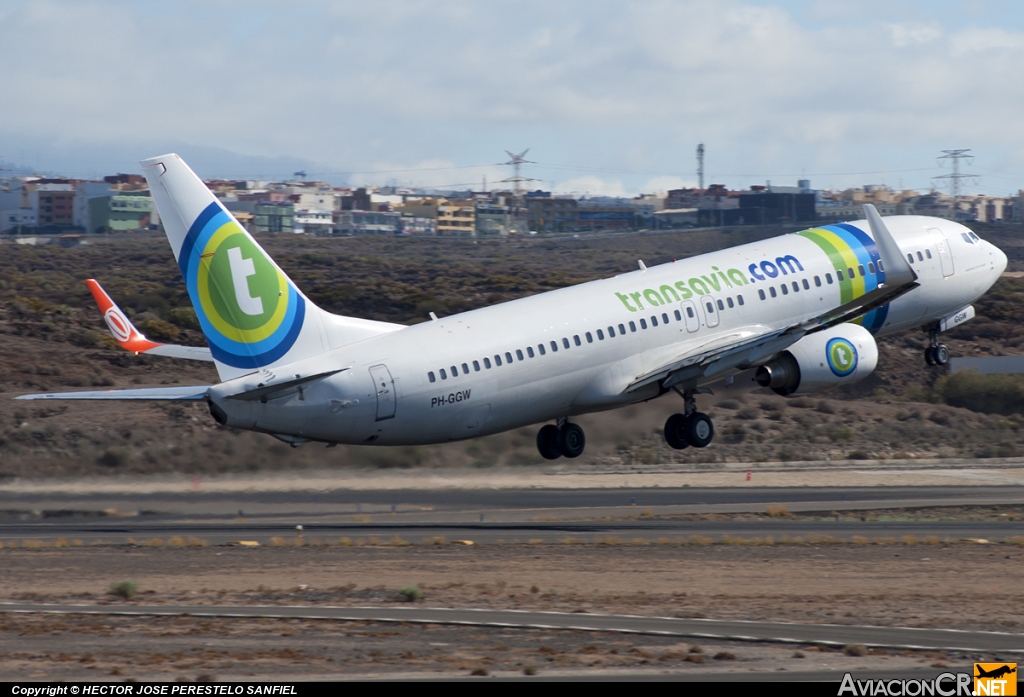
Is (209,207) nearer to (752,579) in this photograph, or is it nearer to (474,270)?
(752,579)

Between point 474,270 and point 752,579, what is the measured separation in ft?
357

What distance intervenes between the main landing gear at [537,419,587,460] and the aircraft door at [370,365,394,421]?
27.8 feet

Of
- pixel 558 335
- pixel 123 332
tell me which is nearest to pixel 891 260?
pixel 558 335

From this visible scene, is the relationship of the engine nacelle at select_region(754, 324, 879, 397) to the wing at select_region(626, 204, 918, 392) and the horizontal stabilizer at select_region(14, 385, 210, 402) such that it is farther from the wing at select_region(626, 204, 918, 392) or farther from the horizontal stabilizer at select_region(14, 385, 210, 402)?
the horizontal stabilizer at select_region(14, 385, 210, 402)

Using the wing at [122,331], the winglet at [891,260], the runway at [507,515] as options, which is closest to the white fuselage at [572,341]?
the runway at [507,515]

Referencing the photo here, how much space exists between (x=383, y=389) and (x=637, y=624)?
13.1 metres

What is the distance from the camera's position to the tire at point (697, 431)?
44000 mm

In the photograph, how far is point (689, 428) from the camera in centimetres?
4400

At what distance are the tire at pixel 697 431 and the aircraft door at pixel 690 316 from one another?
2.97 meters

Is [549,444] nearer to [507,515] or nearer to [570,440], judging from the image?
[570,440]

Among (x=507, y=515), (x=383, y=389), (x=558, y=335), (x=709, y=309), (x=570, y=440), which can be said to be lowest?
(x=507, y=515)

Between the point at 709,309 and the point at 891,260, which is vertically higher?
the point at 891,260

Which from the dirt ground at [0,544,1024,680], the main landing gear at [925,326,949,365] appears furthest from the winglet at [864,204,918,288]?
the main landing gear at [925,326,949,365]

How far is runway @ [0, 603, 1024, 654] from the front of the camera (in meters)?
23.4
